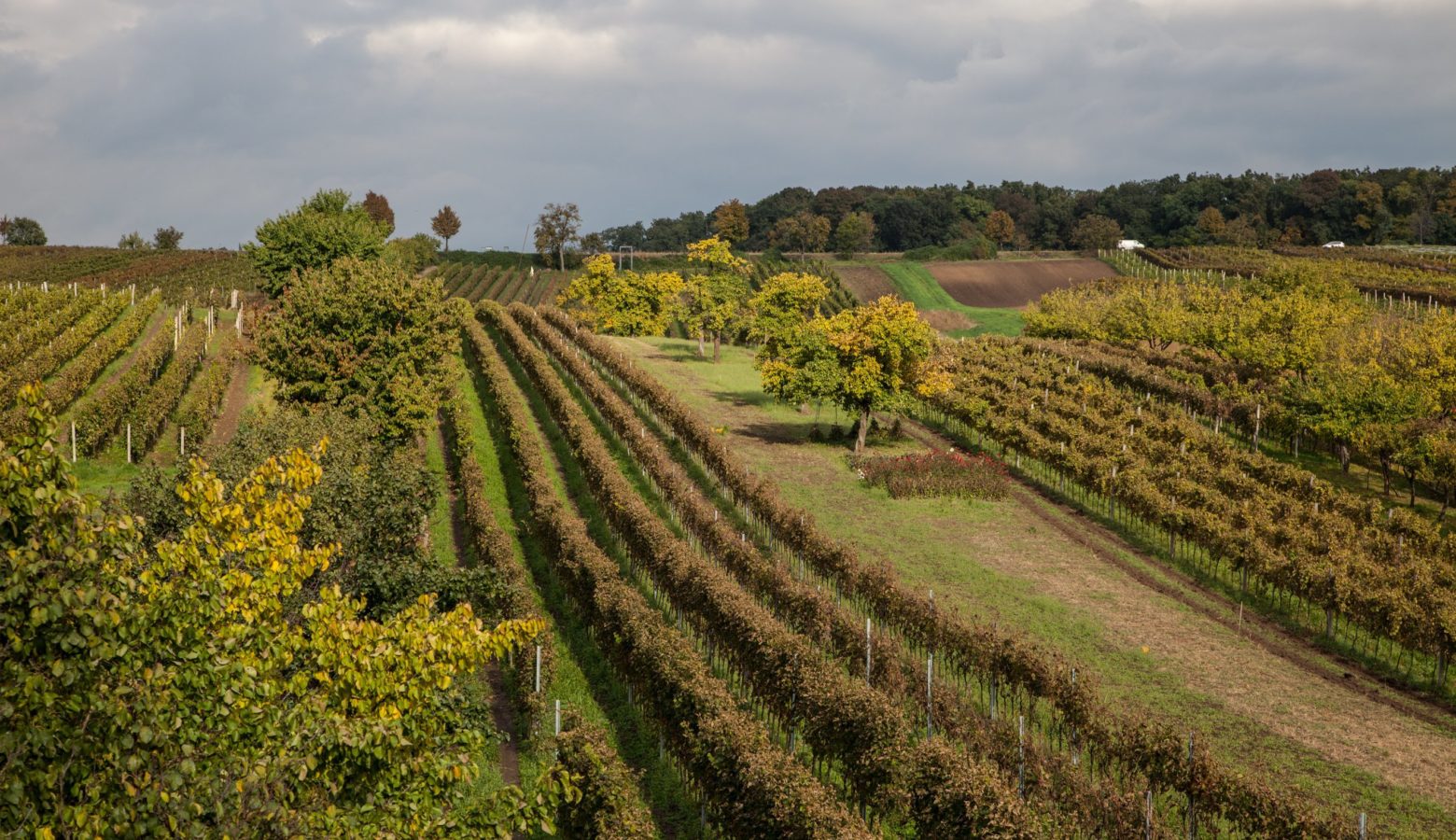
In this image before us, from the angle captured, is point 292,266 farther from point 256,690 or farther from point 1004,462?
point 256,690

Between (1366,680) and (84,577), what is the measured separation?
110 feet

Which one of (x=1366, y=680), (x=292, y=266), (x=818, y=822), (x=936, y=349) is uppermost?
(x=292, y=266)

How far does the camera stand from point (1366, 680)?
3288 cm

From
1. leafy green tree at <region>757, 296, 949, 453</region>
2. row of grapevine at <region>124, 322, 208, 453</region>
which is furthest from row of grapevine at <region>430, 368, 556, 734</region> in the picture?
leafy green tree at <region>757, 296, 949, 453</region>

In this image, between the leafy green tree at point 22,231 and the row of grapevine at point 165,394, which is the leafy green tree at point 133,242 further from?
the row of grapevine at point 165,394

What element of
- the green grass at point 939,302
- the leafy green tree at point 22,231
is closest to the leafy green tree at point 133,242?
the leafy green tree at point 22,231

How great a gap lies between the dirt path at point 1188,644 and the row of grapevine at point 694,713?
38.3 feet

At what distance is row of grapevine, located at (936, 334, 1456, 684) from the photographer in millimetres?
34531

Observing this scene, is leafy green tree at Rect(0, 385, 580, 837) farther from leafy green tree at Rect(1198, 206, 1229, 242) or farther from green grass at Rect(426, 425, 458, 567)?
A: leafy green tree at Rect(1198, 206, 1229, 242)

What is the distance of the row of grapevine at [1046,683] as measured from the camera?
72.0 ft

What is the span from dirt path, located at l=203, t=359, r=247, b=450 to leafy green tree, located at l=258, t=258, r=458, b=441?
4.25m

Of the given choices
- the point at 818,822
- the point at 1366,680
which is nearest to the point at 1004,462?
the point at 1366,680

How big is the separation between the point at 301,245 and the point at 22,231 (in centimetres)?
11145

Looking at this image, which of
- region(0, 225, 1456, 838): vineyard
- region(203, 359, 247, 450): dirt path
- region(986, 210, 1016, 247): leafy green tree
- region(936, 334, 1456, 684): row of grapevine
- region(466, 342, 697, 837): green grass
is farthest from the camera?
region(986, 210, 1016, 247): leafy green tree
